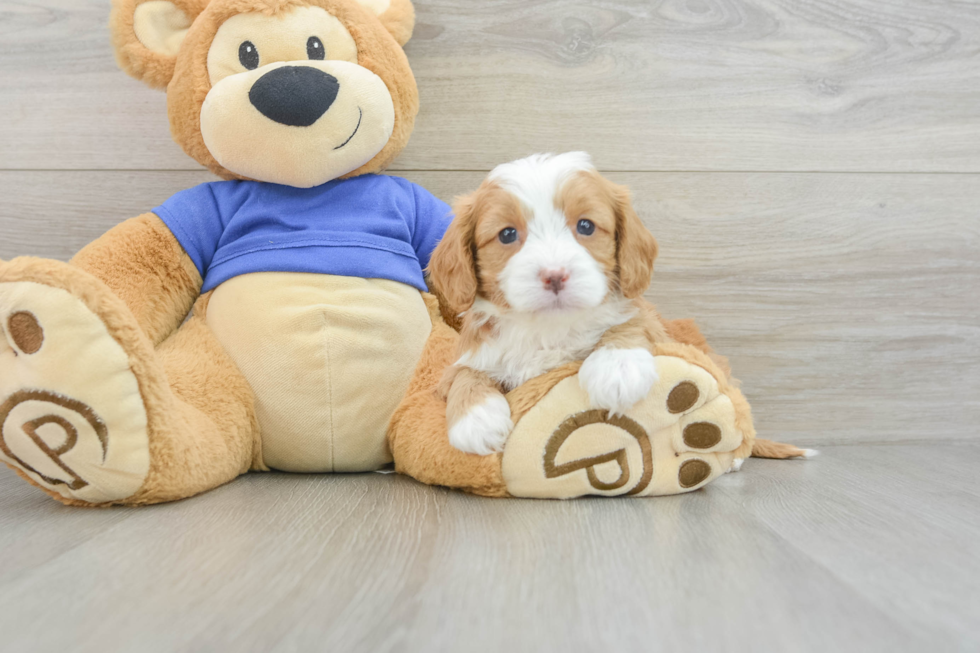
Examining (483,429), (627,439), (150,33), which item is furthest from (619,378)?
(150,33)

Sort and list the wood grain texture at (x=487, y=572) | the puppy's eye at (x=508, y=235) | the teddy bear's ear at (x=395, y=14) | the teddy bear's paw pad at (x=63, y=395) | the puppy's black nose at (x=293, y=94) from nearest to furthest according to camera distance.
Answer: the wood grain texture at (x=487, y=572) → the teddy bear's paw pad at (x=63, y=395) → the puppy's eye at (x=508, y=235) → the puppy's black nose at (x=293, y=94) → the teddy bear's ear at (x=395, y=14)

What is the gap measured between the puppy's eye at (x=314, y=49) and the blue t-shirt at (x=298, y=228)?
0.21 metres

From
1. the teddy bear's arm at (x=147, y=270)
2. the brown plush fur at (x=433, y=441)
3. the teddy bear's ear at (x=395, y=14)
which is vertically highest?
the teddy bear's ear at (x=395, y=14)

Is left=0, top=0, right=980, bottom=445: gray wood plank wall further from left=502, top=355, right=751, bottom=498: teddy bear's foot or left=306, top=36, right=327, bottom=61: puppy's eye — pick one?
left=502, top=355, right=751, bottom=498: teddy bear's foot

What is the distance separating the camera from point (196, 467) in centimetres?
98

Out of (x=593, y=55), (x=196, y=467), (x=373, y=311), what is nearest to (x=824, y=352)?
(x=593, y=55)

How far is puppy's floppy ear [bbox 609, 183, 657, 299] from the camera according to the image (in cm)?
98

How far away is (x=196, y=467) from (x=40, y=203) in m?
0.83

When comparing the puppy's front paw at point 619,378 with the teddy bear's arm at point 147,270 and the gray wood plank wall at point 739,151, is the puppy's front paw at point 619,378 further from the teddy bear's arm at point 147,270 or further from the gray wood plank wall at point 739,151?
the teddy bear's arm at point 147,270

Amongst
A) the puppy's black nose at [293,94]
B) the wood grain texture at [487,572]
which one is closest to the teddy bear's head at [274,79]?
the puppy's black nose at [293,94]

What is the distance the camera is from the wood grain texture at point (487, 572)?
558 millimetres

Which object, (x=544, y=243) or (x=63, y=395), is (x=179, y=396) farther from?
(x=544, y=243)

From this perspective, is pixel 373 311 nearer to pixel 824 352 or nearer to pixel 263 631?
pixel 263 631

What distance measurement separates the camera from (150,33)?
3.83ft
